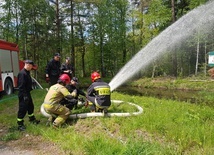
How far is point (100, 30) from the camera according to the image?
112 feet

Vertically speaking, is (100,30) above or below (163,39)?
above

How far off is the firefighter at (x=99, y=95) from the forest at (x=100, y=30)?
764 inches

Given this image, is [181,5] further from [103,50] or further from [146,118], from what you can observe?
[146,118]

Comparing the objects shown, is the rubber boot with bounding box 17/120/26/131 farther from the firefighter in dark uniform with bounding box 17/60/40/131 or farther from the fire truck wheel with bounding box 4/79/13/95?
the fire truck wheel with bounding box 4/79/13/95

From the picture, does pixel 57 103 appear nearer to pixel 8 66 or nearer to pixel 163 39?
pixel 8 66

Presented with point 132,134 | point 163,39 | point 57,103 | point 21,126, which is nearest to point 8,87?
point 21,126

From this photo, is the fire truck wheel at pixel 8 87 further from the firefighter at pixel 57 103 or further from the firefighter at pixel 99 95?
the firefighter at pixel 99 95

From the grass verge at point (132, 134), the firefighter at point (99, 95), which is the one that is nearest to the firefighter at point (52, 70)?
the grass verge at point (132, 134)

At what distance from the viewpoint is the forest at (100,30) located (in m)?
27.0

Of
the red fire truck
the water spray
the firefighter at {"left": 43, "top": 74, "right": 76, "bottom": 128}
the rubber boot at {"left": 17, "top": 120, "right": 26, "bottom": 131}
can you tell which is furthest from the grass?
the water spray

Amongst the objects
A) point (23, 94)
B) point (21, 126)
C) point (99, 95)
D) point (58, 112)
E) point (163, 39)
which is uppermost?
point (163, 39)

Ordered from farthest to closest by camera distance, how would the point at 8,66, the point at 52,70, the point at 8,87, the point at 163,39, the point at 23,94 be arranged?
1. the point at 163,39
2. the point at 8,87
3. the point at 8,66
4. the point at 52,70
5. the point at 23,94

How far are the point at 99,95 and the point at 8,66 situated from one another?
8.26m

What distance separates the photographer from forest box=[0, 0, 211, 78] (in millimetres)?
27031
